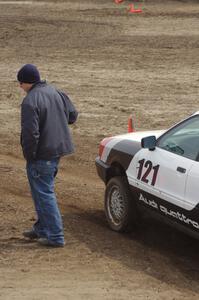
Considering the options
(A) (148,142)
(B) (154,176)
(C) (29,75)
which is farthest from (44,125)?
(B) (154,176)

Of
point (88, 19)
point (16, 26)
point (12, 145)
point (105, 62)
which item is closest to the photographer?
point (12, 145)

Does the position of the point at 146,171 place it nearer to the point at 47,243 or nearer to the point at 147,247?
the point at 147,247

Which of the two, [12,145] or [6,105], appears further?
[6,105]

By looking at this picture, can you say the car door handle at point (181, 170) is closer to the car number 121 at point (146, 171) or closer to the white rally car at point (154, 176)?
the white rally car at point (154, 176)

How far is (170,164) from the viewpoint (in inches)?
332

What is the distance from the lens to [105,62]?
22281 mm

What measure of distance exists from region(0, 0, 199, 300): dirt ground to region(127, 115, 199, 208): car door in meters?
0.69

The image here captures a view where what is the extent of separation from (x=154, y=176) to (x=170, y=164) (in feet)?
1.07

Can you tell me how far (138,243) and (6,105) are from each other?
871 centimetres

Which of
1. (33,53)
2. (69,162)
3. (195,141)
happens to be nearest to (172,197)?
(195,141)

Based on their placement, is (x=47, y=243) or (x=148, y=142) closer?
(x=148, y=142)

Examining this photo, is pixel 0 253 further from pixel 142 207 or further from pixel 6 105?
pixel 6 105

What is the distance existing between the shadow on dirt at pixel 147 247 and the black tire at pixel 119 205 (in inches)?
4.7

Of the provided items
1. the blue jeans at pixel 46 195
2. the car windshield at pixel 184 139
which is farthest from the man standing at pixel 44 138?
the car windshield at pixel 184 139
